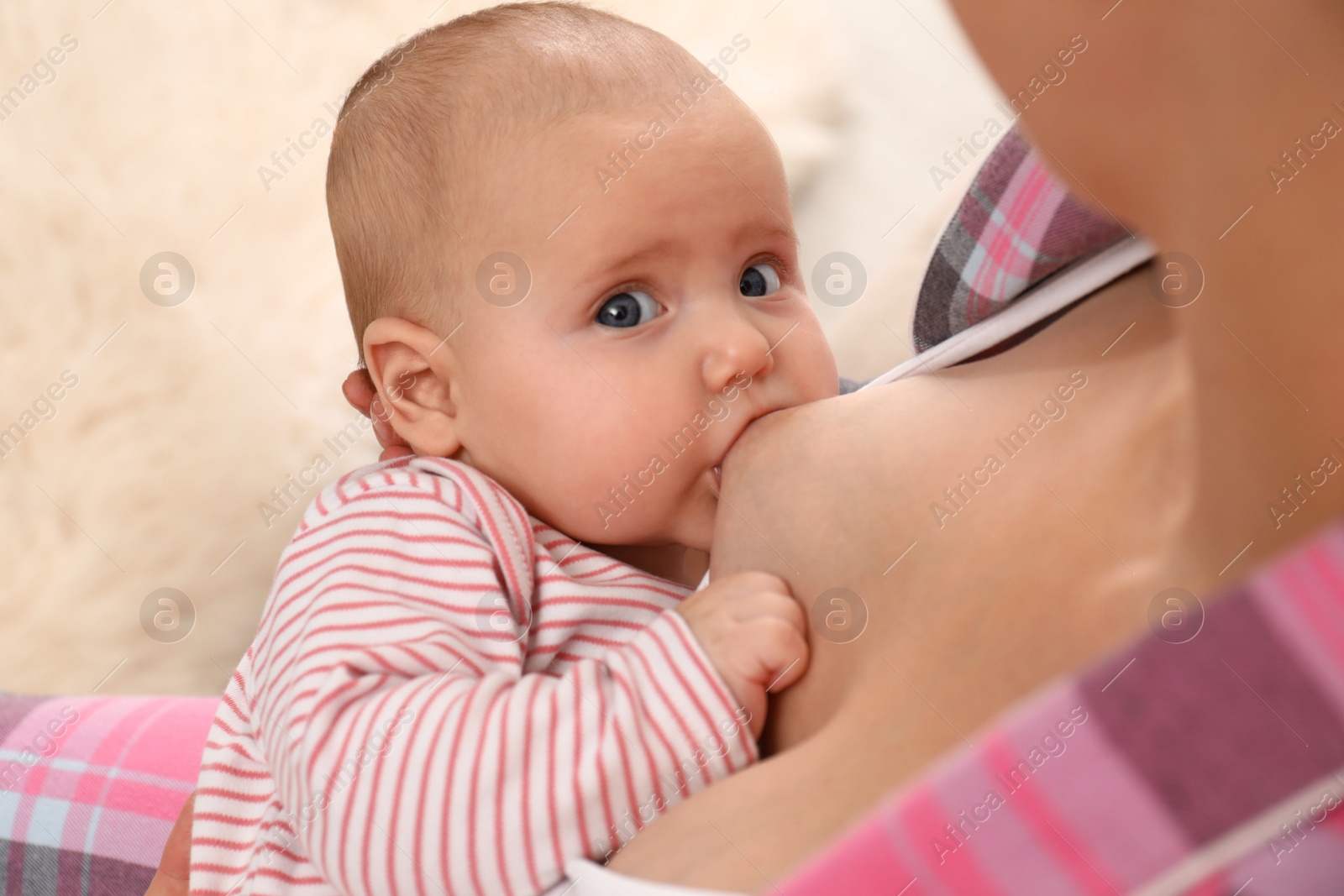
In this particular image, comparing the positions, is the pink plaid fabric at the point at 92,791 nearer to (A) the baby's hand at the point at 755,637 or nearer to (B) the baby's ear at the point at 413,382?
(B) the baby's ear at the point at 413,382

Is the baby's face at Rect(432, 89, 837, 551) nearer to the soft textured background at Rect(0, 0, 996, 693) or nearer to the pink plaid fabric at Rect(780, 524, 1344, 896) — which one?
the pink plaid fabric at Rect(780, 524, 1344, 896)

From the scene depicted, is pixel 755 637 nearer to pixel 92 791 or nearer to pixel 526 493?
pixel 526 493

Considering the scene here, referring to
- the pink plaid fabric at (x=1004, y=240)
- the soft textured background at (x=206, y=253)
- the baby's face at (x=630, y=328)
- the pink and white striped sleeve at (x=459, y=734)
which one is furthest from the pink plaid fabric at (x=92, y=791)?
the pink plaid fabric at (x=1004, y=240)

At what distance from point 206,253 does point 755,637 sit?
4.23ft

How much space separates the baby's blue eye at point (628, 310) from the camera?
783mm

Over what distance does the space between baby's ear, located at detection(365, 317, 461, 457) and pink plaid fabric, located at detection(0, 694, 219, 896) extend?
1.42ft

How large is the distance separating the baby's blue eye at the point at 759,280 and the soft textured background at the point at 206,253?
0.49 meters

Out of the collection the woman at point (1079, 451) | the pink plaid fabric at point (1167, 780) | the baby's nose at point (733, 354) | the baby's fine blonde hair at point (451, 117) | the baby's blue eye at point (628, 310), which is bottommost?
the pink plaid fabric at point (1167, 780)

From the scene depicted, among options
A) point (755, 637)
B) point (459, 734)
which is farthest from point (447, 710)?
point (755, 637)

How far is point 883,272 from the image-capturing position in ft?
4.74

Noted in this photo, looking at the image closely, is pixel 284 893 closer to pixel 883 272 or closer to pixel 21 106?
pixel 883 272

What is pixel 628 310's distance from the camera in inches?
30.9

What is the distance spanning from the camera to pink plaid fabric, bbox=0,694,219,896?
3.32 ft

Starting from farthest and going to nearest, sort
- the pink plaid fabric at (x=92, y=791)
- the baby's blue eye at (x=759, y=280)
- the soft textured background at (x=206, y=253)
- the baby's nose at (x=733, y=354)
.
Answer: the soft textured background at (x=206, y=253) → the pink plaid fabric at (x=92, y=791) → the baby's blue eye at (x=759, y=280) → the baby's nose at (x=733, y=354)
